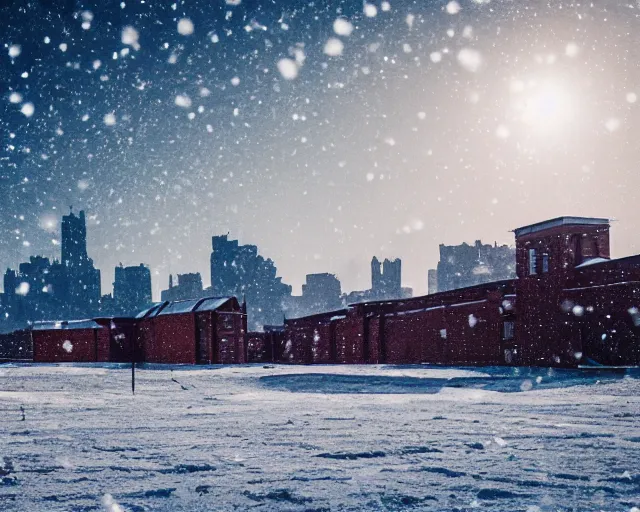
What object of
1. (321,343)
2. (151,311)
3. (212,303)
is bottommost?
(321,343)

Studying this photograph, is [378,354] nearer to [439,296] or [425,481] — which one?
[439,296]

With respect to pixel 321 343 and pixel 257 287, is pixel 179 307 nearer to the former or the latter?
pixel 321 343

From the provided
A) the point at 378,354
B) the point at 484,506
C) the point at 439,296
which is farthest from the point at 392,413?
the point at 378,354

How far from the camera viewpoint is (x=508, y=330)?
32031 mm

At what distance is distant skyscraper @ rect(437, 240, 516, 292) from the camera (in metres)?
146

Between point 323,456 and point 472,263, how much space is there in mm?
154026

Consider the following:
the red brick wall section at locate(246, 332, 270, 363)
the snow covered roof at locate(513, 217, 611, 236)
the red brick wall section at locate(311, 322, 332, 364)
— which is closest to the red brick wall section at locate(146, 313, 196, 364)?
the red brick wall section at locate(246, 332, 270, 363)

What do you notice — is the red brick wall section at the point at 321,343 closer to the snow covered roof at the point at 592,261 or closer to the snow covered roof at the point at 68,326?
the snow covered roof at the point at 68,326

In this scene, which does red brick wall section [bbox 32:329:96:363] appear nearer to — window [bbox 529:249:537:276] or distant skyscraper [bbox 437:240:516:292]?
window [bbox 529:249:537:276]

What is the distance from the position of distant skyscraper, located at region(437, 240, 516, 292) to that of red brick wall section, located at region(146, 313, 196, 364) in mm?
104875

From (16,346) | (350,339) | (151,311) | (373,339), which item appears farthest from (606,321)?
(16,346)

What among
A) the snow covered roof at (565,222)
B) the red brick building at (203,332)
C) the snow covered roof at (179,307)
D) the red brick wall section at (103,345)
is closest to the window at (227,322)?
the red brick building at (203,332)

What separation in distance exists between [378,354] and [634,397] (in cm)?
2744

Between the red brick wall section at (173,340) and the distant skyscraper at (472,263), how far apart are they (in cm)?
10488
